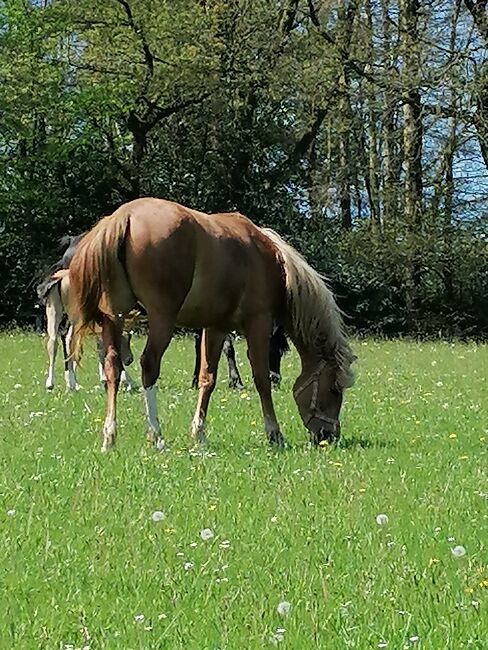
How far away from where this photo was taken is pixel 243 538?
17.7ft

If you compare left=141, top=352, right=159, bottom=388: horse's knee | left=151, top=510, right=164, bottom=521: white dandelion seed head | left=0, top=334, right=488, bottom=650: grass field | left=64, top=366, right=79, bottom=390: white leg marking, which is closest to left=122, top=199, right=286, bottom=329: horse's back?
left=141, top=352, right=159, bottom=388: horse's knee

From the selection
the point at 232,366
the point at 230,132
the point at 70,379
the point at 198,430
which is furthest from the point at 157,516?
the point at 230,132

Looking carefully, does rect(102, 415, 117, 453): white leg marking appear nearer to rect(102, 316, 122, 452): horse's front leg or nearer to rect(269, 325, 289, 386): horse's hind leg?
rect(102, 316, 122, 452): horse's front leg

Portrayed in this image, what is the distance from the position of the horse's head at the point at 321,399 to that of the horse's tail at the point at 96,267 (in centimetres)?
208

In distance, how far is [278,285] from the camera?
368 inches

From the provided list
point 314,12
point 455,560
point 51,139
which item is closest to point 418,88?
point 314,12

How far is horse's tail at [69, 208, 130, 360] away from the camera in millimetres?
8258

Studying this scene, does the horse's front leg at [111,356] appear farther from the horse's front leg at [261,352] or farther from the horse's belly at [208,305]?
the horse's front leg at [261,352]

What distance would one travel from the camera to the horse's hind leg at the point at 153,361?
27.5 feet

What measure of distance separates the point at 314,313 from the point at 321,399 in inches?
30.7

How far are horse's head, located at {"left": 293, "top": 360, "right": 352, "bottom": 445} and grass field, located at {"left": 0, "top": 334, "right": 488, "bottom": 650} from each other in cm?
20

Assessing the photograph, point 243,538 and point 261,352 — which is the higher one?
point 261,352

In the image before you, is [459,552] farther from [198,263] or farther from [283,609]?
[198,263]

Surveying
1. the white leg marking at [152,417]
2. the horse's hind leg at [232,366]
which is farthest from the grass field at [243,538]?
the horse's hind leg at [232,366]
